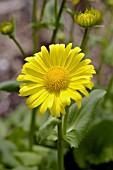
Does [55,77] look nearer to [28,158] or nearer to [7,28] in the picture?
[7,28]

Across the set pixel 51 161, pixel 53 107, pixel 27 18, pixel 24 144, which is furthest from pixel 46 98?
pixel 27 18

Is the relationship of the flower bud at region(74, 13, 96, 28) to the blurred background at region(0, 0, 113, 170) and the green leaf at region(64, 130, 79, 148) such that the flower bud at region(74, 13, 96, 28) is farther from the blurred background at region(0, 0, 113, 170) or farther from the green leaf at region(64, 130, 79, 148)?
the blurred background at region(0, 0, 113, 170)

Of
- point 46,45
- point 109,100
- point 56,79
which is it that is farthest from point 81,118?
point 46,45

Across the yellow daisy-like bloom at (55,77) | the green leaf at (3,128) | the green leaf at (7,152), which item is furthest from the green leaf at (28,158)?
the yellow daisy-like bloom at (55,77)

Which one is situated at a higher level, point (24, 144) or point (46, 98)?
point (46, 98)

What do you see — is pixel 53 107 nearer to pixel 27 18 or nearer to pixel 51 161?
pixel 51 161

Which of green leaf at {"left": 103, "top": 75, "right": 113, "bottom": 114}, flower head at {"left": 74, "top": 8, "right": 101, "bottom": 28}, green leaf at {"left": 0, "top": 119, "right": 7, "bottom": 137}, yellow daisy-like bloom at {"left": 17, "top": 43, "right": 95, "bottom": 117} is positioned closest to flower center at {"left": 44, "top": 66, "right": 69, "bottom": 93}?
yellow daisy-like bloom at {"left": 17, "top": 43, "right": 95, "bottom": 117}
